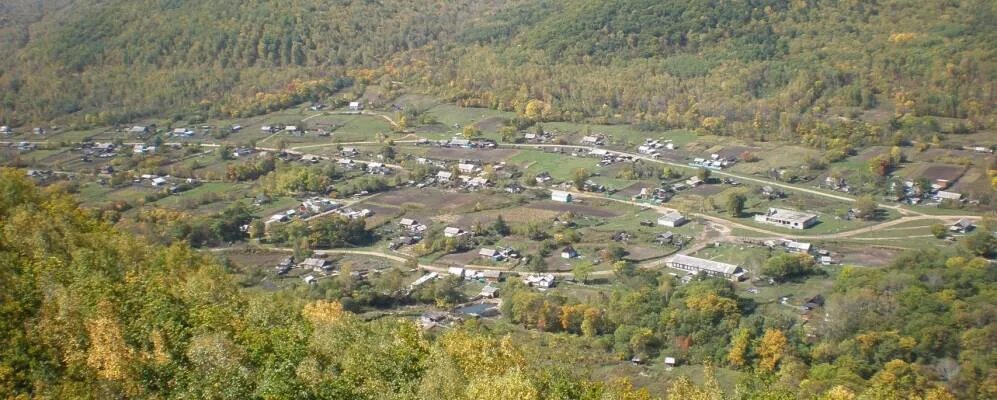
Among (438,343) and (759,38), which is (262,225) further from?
(759,38)

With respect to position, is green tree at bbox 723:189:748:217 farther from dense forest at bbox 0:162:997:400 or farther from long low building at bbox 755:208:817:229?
dense forest at bbox 0:162:997:400

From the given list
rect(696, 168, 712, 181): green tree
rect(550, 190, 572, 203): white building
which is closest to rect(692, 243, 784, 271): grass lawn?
rect(550, 190, 572, 203): white building

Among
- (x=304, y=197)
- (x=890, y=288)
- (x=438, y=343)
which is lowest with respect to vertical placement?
(x=304, y=197)

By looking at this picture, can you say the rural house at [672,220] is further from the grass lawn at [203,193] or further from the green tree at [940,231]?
the grass lawn at [203,193]

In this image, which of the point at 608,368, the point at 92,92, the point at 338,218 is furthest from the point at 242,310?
the point at 92,92

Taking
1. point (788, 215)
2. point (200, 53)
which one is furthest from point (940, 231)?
point (200, 53)

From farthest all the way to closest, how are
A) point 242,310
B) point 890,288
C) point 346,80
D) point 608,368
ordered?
point 346,80 → point 890,288 → point 608,368 → point 242,310

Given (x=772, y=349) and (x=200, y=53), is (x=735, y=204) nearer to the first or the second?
(x=772, y=349)
